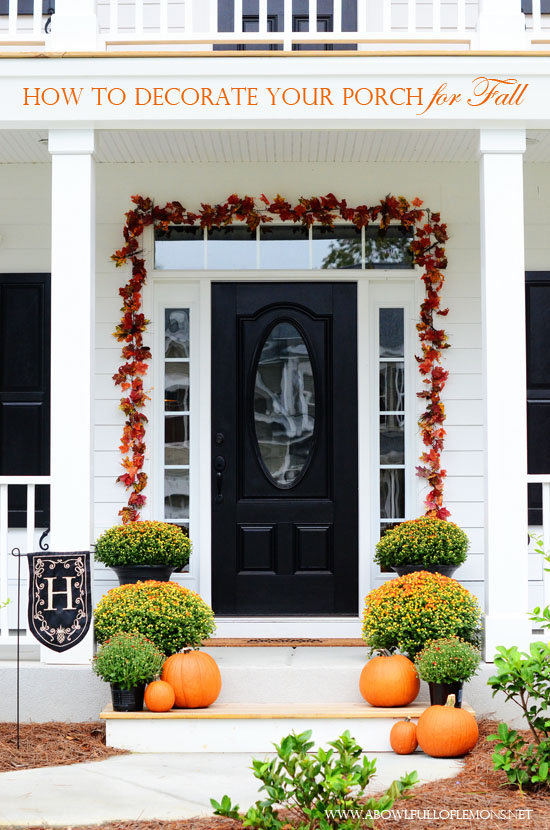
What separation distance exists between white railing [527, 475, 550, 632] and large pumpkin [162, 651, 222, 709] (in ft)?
5.89

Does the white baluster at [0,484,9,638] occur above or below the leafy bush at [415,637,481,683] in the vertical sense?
above

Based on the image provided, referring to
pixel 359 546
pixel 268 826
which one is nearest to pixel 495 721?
pixel 359 546

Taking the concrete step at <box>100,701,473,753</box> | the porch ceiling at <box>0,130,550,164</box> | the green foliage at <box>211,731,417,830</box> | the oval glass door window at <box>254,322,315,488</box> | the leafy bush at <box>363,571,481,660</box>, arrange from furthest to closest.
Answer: the oval glass door window at <box>254,322,315,488</box>
the porch ceiling at <box>0,130,550,164</box>
the leafy bush at <box>363,571,481,660</box>
the concrete step at <box>100,701,473,753</box>
the green foliage at <box>211,731,417,830</box>

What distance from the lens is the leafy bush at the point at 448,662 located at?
4.86m

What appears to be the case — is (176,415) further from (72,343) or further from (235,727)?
(235,727)

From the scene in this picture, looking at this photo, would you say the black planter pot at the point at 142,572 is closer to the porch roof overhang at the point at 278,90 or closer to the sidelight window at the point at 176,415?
the sidelight window at the point at 176,415

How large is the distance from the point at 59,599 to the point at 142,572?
0.88 meters

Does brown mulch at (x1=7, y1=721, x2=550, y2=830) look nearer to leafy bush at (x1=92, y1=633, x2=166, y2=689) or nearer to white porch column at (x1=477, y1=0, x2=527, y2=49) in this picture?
leafy bush at (x1=92, y1=633, x2=166, y2=689)

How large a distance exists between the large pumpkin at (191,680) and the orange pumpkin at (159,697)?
0.21ft

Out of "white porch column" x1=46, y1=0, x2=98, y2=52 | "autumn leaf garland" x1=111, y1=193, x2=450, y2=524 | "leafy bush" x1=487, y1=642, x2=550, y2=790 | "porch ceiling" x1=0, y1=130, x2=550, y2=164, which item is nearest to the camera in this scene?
"leafy bush" x1=487, y1=642, x2=550, y2=790

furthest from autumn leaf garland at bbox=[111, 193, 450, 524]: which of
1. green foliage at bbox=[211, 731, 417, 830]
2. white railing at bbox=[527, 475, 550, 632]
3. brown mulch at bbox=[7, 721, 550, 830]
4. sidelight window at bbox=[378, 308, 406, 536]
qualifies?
green foliage at bbox=[211, 731, 417, 830]

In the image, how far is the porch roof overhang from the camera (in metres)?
5.33

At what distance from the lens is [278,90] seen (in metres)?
5.39

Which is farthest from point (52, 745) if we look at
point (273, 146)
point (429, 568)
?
point (273, 146)
